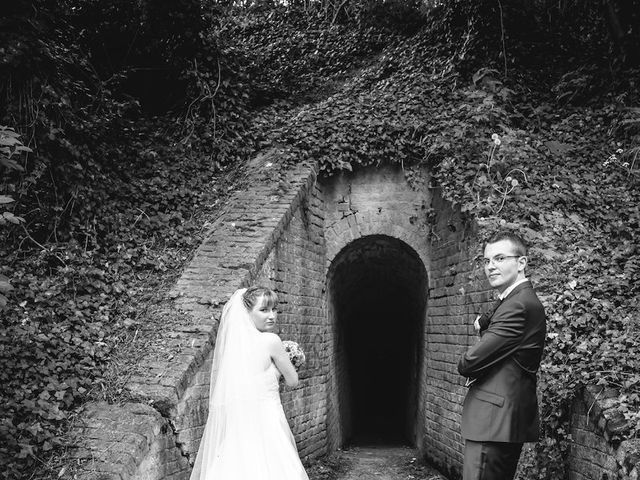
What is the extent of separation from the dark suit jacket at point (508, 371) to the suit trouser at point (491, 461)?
74mm

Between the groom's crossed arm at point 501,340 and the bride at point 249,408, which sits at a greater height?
the groom's crossed arm at point 501,340

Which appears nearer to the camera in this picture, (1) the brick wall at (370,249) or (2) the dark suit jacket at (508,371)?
(2) the dark suit jacket at (508,371)

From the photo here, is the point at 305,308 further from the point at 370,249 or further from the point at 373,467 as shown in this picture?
the point at 373,467

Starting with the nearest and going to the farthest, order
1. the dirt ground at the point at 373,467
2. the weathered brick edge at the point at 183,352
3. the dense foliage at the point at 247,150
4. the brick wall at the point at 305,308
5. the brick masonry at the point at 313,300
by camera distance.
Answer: the weathered brick edge at the point at 183,352 < the brick masonry at the point at 313,300 < the dense foliage at the point at 247,150 < the brick wall at the point at 305,308 < the dirt ground at the point at 373,467

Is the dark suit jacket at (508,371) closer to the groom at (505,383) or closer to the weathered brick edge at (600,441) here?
the groom at (505,383)

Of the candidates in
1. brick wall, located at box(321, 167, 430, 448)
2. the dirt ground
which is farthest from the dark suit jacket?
brick wall, located at box(321, 167, 430, 448)

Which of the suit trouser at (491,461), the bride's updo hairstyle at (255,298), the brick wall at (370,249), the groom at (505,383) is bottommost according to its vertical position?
the suit trouser at (491,461)

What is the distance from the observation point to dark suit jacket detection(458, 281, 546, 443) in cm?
Result: 294

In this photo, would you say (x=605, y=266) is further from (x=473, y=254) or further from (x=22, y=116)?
(x=22, y=116)

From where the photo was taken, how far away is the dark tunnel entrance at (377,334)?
8625 mm

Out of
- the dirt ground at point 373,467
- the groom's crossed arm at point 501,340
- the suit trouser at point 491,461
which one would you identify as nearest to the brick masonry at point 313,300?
the dirt ground at point 373,467

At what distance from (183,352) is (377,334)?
1009 cm

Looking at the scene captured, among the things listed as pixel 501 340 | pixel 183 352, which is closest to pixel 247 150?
pixel 183 352

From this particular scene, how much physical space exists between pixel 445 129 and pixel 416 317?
3.99 meters
